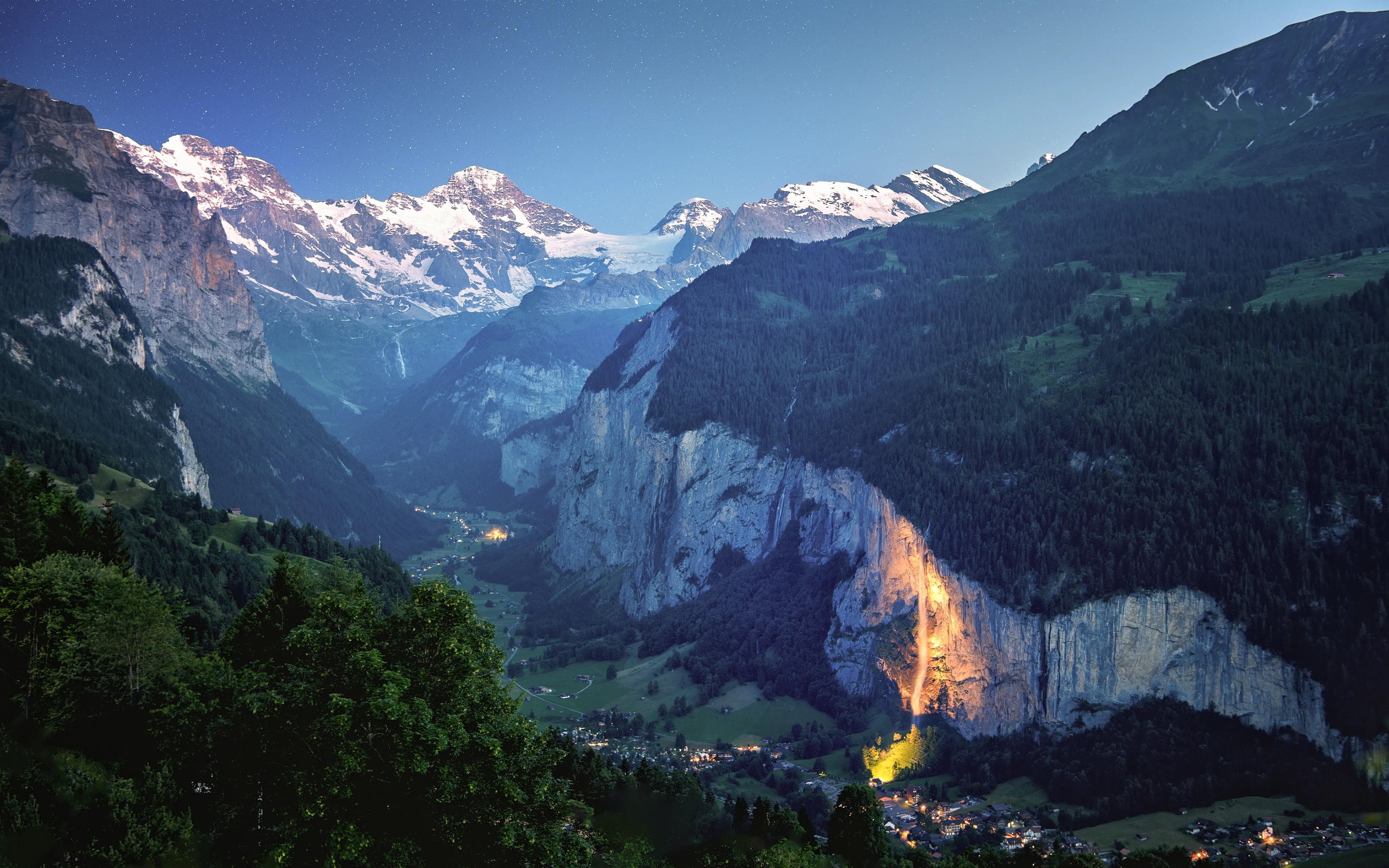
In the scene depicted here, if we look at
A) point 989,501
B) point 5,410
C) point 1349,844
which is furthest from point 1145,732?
point 5,410

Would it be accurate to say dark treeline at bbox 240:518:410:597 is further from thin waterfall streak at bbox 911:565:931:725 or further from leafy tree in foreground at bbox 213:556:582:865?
thin waterfall streak at bbox 911:565:931:725

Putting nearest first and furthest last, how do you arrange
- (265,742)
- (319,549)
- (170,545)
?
(265,742) → (170,545) → (319,549)

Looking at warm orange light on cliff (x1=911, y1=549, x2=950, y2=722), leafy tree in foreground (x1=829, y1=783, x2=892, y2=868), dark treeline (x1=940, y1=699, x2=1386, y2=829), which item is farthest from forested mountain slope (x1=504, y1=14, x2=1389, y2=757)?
leafy tree in foreground (x1=829, y1=783, x2=892, y2=868)

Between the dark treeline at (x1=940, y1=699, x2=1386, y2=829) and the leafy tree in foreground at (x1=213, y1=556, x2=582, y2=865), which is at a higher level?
the leafy tree in foreground at (x1=213, y1=556, x2=582, y2=865)

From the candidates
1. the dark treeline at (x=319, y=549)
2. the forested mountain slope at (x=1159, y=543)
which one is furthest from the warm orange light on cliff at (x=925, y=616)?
the dark treeline at (x=319, y=549)

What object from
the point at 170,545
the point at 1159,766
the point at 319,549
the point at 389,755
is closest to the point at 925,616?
the point at 1159,766

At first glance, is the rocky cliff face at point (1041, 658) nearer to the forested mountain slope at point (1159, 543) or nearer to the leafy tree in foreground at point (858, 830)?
the forested mountain slope at point (1159, 543)

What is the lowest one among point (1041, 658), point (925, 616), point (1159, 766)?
point (1159, 766)

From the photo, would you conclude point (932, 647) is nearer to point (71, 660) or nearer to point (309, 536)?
point (309, 536)

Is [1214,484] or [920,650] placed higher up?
[1214,484]

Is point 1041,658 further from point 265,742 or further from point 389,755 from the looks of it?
point 265,742
